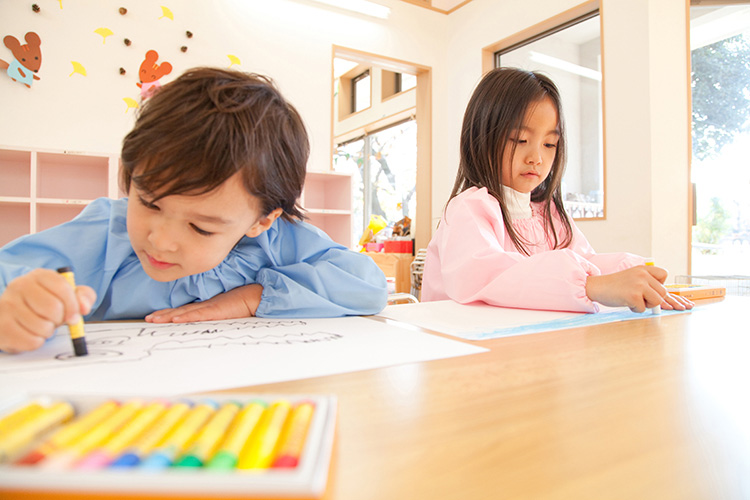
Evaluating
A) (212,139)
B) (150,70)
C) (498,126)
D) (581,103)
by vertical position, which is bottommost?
(212,139)

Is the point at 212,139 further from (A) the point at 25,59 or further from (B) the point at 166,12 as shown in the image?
(B) the point at 166,12

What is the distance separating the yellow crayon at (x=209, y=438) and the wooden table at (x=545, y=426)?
0.16ft

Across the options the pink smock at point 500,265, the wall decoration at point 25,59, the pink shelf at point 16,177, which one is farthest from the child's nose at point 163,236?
the wall decoration at point 25,59

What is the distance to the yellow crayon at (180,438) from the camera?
0.15 metres

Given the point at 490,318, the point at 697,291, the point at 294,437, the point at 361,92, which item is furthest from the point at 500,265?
the point at 361,92

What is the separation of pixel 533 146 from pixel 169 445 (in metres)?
0.93

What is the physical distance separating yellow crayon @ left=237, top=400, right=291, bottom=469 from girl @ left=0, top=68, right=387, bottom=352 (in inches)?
10.5

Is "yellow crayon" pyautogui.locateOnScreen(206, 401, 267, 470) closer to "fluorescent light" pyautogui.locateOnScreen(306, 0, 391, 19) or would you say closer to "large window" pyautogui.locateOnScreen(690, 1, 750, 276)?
"large window" pyautogui.locateOnScreen(690, 1, 750, 276)

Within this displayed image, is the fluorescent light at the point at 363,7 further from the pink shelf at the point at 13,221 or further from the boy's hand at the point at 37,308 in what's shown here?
the boy's hand at the point at 37,308

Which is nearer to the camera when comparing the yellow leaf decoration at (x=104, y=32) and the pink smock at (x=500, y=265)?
the pink smock at (x=500, y=265)

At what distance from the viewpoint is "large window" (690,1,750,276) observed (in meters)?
2.09

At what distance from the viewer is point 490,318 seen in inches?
25.2

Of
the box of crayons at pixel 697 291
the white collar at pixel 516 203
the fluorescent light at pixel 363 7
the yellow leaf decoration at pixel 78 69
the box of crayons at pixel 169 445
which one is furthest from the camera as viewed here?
the fluorescent light at pixel 363 7

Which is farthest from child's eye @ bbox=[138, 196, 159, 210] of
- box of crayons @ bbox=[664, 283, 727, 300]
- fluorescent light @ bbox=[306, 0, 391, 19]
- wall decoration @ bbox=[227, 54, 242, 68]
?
fluorescent light @ bbox=[306, 0, 391, 19]
